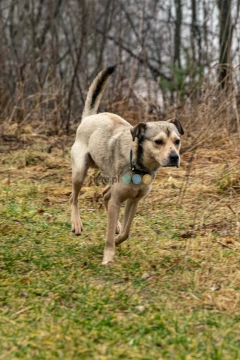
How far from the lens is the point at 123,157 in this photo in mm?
5051

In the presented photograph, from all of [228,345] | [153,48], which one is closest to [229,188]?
[228,345]

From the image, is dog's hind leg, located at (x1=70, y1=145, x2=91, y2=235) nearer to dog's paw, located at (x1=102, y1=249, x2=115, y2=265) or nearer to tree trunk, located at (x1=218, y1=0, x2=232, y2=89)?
dog's paw, located at (x1=102, y1=249, x2=115, y2=265)

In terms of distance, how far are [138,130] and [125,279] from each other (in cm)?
121

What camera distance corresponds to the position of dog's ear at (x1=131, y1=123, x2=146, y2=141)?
15.6 feet

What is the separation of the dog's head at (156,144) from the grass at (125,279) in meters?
0.76

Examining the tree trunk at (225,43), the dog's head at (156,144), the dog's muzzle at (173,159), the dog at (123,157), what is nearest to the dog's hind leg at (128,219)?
the dog at (123,157)

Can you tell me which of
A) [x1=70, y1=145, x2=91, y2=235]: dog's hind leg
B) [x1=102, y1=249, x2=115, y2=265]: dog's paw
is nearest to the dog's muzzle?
[x1=102, y1=249, x2=115, y2=265]: dog's paw

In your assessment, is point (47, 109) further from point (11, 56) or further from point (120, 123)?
point (120, 123)

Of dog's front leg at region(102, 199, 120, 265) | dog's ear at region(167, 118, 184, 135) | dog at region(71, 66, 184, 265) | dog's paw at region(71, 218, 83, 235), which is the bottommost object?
dog's paw at region(71, 218, 83, 235)

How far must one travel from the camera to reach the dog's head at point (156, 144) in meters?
4.64

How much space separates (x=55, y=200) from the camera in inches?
286

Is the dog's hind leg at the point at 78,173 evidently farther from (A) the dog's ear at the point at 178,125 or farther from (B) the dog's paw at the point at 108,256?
(A) the dog's ear at the point at 178,125

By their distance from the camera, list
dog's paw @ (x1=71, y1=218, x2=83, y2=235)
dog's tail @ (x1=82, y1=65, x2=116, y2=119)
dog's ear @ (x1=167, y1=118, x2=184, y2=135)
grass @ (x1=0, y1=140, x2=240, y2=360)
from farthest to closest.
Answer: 1. dog's tail @ (x1=82, y1=65, x2=116, y2=119)
2. dog's paw @ (x1=71, y1=218, x2=83, y2=235)
3. dog's ear @ (x1=167, y1=118, x2=184, y2=135)
4. grass @ (x1=0, y1=140, x2=240, y2=360)

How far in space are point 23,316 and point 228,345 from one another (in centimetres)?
127
